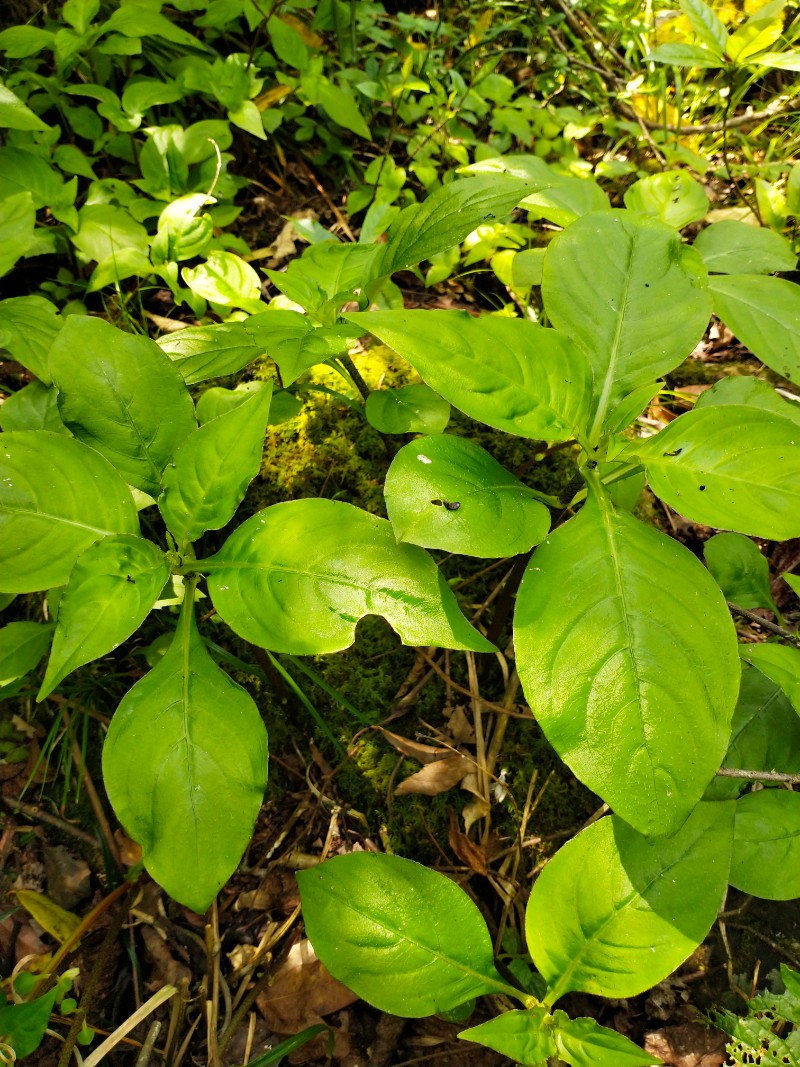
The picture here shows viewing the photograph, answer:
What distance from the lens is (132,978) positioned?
1.73m

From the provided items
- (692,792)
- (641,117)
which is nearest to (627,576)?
(692,792)

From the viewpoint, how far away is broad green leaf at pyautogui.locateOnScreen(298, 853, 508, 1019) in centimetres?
138

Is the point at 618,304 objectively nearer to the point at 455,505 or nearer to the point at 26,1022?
the point at 455,505

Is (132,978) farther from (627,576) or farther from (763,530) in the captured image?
(763,530)

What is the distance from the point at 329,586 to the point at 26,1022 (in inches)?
43.2

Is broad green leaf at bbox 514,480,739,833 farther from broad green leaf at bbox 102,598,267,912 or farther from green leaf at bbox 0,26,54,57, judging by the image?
green leaf at bbox 0,26,54,57

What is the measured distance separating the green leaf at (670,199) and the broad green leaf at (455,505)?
4.07ft

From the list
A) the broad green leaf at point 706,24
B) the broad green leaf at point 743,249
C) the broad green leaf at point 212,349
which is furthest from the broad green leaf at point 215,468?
the broad green leaf at point 706,24

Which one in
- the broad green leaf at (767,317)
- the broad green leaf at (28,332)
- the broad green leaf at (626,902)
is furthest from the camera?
the broad green leaf at (28,332)

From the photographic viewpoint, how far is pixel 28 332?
195 cm

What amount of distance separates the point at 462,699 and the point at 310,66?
2.53 meters

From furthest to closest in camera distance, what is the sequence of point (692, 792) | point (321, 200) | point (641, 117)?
point (641, 117), point (321, 200), point (692, 792)

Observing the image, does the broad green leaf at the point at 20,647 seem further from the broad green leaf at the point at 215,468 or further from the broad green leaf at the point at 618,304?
the broad green leaf at the point at 618,304

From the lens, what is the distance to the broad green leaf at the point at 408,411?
5.84 ft
